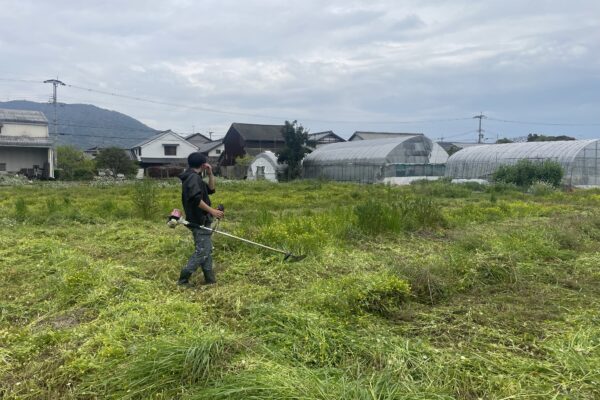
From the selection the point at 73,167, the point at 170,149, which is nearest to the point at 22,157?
the point at 73,167

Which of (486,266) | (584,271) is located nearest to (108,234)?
(486,266)

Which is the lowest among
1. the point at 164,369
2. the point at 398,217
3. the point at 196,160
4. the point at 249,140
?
the point at 164,369

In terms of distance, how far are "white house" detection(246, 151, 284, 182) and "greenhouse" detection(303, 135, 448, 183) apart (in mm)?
4007

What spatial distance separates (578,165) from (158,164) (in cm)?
3485

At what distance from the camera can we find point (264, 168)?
1444 inches

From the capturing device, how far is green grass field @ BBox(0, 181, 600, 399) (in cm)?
267

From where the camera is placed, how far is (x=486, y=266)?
4.97 m

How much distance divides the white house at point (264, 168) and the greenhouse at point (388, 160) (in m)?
4.01

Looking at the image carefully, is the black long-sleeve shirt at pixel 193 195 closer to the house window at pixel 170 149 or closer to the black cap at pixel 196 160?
the black cap at pixel 196 160

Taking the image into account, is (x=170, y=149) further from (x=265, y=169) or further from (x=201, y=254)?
(x=201, y=254)

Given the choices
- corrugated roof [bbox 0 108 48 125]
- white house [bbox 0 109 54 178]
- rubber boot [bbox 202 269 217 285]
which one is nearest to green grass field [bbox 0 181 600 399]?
rubber boot [bbox 202 269 217 285]

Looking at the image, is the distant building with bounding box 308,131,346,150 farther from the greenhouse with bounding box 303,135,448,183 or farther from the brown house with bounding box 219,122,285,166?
the greenhouse with bounding box 303,135,448,183

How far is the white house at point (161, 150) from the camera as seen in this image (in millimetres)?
44812

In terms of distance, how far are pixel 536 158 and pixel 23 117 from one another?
3463 cm
